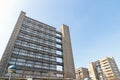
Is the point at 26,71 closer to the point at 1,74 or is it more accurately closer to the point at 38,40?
the point at 1,74

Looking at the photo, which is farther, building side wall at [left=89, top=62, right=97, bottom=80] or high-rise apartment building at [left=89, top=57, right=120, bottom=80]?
building side wall at [left=89, top=62, right=97, bottom=80]

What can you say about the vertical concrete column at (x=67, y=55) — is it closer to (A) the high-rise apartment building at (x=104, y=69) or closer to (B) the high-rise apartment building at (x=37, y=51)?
(B) the high-rise apartment building at (x=37, y=51)

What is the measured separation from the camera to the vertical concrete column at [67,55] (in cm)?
3603

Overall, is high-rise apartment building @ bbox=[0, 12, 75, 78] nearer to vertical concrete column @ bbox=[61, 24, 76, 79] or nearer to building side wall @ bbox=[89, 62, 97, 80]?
vertical concrete column @ bbox=[61, 24, 76, 79]

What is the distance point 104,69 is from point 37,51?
3054 inches

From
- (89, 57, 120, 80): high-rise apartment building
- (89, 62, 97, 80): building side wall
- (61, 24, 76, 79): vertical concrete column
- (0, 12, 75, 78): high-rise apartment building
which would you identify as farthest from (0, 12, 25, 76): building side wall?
(89, 62, 97, 80): building side wall

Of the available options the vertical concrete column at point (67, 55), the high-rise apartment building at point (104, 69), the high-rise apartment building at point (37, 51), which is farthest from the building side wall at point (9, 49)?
the high-rise apartment building at point (104, 69)

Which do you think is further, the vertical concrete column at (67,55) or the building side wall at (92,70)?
the building side wall at (92,70)

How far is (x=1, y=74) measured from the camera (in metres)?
24.9

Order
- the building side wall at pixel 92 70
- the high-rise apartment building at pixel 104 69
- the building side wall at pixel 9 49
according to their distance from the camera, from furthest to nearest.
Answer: the building side wall at pixel 92 70 < the high-rise apartment building at pixel 104 69 < the building side wall at pixel 9 49

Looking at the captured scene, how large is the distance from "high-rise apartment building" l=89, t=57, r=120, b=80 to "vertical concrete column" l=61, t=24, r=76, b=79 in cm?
6018

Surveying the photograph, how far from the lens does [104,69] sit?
9312 centimetres

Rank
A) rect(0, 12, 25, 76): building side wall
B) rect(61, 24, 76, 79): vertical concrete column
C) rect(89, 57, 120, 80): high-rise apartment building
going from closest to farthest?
rect(0, 12, 25, 76): building side wall
rect(61, 24, 76, 79): vertical concrete column
rect(89, 57, 120, 80): high-rise apartment building

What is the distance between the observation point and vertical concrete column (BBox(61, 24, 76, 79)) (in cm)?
3603
